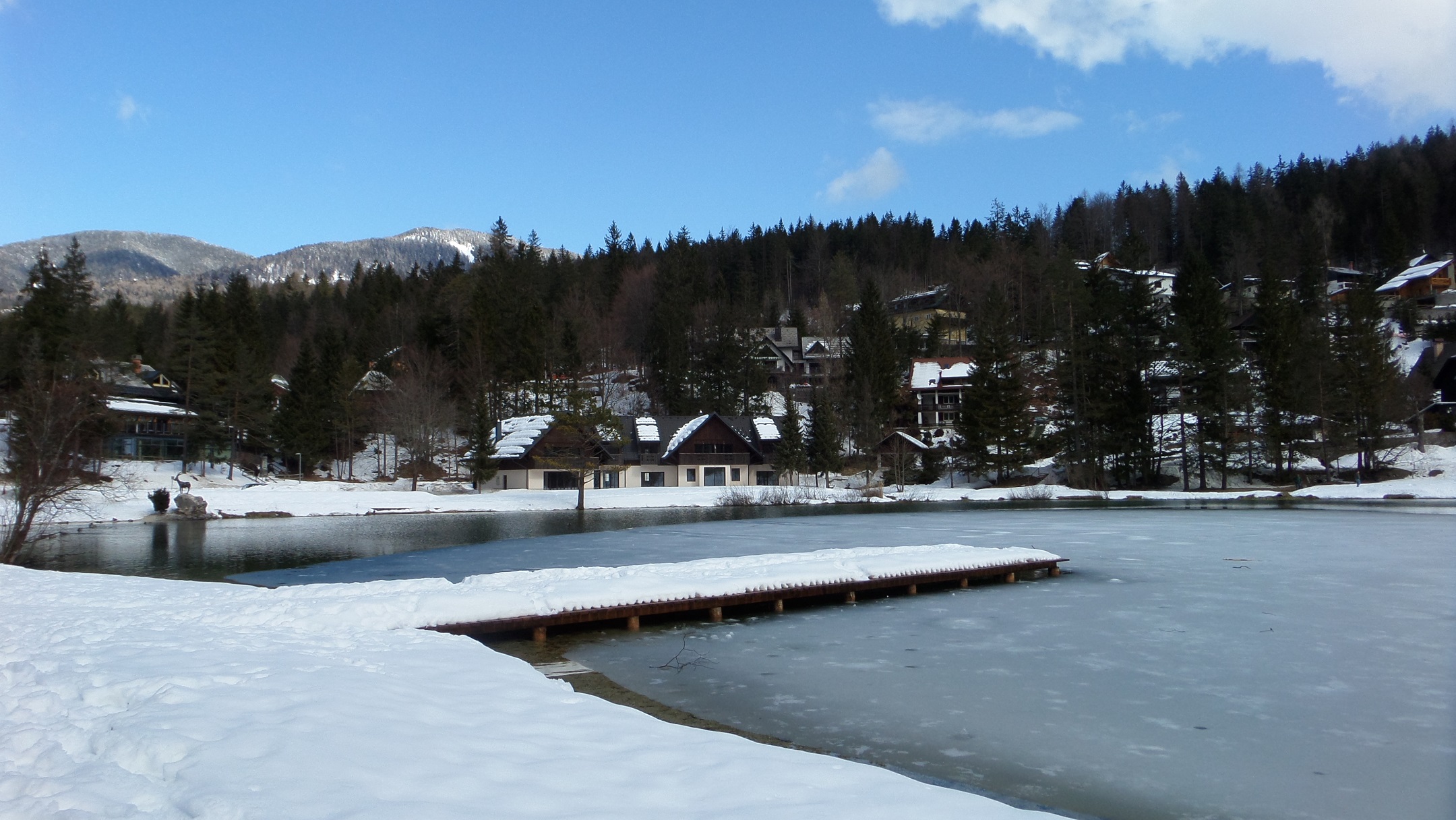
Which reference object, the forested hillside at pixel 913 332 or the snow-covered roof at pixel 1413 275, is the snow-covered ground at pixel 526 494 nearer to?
the forested hillside at pixel 913 332

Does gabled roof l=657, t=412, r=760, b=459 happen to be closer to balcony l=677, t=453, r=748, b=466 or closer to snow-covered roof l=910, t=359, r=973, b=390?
balcony l=677, t=453, r=748, b=466

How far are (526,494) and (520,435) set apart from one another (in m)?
7.25

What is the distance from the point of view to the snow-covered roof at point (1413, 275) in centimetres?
7203

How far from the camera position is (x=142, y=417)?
55.6m

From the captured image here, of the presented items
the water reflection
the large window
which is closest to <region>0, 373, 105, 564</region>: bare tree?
the water reflection

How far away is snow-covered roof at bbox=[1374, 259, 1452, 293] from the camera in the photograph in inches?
2836

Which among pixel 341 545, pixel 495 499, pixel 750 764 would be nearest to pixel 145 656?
pixel 750 764

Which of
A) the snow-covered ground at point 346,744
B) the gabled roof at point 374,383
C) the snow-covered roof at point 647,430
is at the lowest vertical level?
the snow-covered ground at point 346,744

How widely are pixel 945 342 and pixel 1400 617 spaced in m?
71.5

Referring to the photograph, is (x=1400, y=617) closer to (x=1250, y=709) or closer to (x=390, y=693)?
(x=1250, y=709)

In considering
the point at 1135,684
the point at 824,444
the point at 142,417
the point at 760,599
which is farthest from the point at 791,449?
the point at 1135,684

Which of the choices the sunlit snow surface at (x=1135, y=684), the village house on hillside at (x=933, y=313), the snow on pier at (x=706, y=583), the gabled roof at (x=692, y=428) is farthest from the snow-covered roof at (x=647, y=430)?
the sunlit snow surface at (x=1135, y=684)

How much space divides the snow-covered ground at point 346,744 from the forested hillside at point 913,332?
44015mm

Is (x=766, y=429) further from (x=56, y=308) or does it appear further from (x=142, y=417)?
(x=56, y=308)
